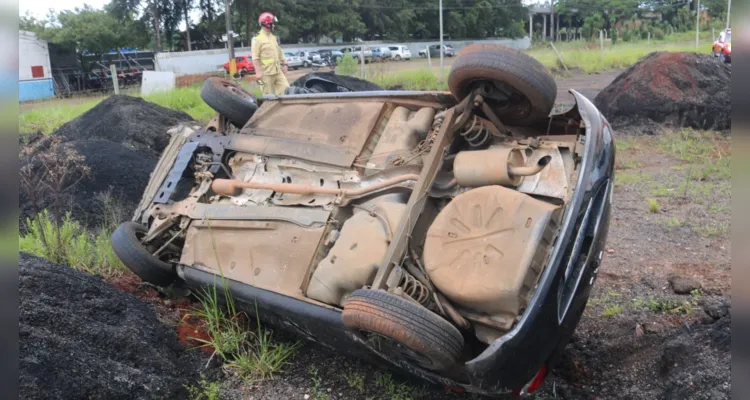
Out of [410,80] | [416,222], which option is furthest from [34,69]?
[416,222]

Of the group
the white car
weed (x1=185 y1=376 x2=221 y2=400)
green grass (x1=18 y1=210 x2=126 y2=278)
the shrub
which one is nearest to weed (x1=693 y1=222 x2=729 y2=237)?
weed (x1=185 y1=376 x2=221 y2=400)

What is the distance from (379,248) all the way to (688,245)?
321 cm

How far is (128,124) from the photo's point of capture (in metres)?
9.06

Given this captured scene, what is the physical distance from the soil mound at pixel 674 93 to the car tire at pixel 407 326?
9.10 m

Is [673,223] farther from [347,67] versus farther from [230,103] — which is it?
[347,67]

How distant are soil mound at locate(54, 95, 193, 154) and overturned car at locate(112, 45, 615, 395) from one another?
15.7 feet

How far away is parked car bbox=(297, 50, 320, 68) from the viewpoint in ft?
95.6

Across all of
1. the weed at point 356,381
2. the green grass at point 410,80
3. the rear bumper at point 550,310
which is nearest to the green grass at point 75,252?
the rear bumper at point 550,310

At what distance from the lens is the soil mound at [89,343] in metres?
2.93

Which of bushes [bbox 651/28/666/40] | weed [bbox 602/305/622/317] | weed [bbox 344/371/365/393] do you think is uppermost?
bushes [bbox 651/28/666/40]

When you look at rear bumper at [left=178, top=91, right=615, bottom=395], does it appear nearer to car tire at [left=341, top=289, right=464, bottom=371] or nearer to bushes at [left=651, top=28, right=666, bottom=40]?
car tire at [left=341, top=289, right=464, bottom=371]

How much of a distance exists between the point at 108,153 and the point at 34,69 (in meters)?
21.7

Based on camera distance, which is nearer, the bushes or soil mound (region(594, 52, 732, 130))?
soil mound (region(594, 52, 732, 130))

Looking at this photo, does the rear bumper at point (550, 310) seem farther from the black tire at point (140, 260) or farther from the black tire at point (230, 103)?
the black tire at point (230, 103)
